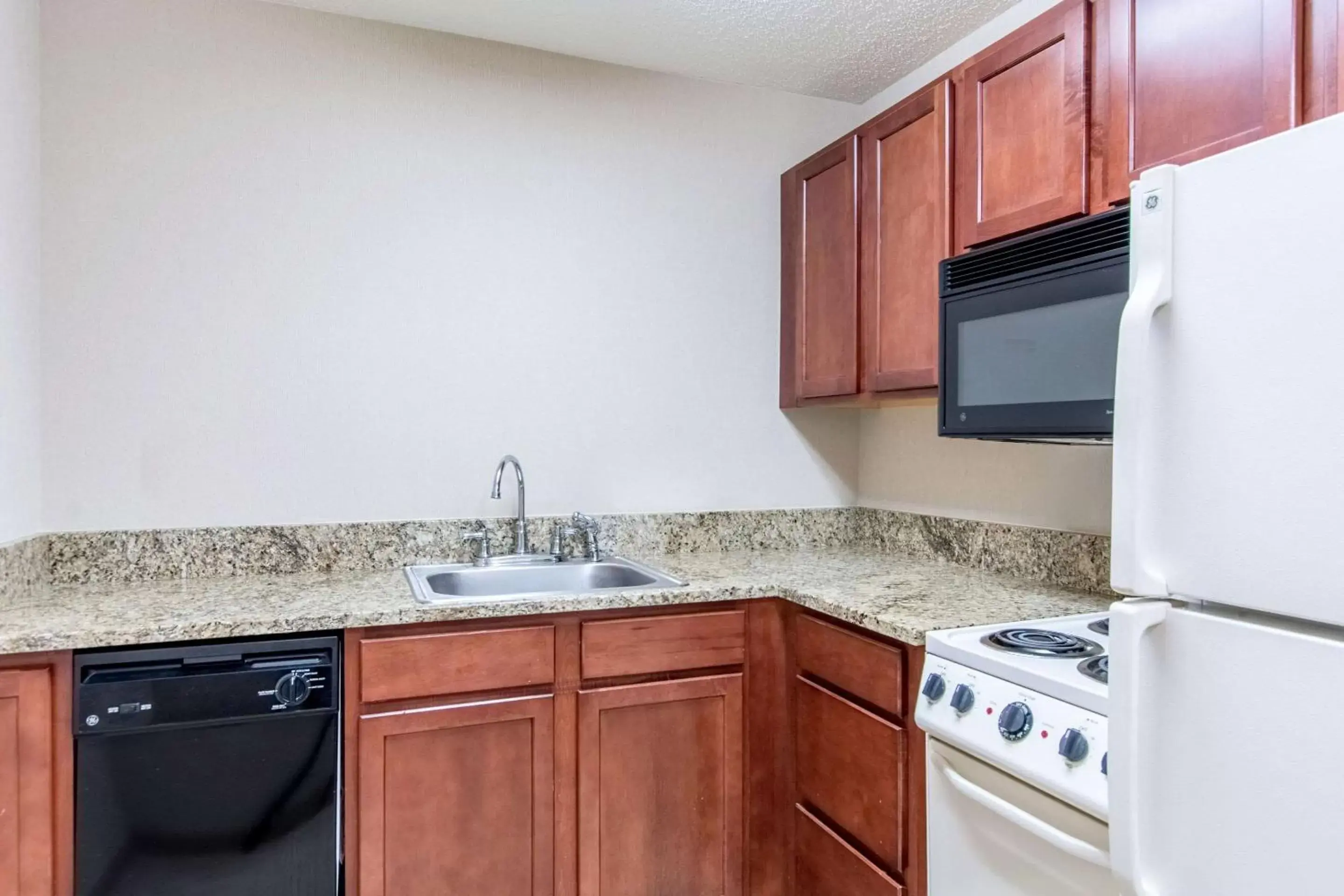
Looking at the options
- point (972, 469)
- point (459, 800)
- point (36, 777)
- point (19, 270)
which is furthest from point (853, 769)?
point (19, 270)

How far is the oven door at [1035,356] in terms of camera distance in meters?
1.43

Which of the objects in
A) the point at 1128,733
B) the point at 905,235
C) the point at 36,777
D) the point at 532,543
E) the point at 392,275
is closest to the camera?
the point at 1128,733

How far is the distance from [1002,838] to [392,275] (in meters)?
1.97

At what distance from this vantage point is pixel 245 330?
2100mm

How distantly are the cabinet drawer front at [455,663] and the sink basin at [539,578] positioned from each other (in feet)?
0.97

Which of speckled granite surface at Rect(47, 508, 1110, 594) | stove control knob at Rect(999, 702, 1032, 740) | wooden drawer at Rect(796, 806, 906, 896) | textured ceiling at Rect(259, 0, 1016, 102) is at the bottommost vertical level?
wooden drawer at Rect(796, 806, 906, 896)

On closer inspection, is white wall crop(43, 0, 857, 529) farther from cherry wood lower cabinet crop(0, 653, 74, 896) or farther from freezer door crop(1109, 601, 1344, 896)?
freezer door crop(1109, 601, 1344, 896)

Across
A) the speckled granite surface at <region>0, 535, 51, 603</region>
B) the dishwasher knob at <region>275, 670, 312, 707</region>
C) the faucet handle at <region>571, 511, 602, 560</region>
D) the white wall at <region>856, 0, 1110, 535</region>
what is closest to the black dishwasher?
the dishwasher knob at <region>275, 670, 312, 707</region>

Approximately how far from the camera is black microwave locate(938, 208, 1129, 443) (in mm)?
1431

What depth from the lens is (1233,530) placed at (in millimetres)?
781

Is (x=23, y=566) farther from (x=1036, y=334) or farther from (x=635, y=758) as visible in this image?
(x=1036, y=334)

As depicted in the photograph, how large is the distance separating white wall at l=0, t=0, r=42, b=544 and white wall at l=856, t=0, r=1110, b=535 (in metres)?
2.22

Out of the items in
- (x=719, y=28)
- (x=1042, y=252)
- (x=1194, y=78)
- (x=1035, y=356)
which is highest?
(x=719, y=28)

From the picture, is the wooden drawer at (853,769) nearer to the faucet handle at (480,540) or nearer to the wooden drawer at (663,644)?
the wooden drawer at (663,644)
